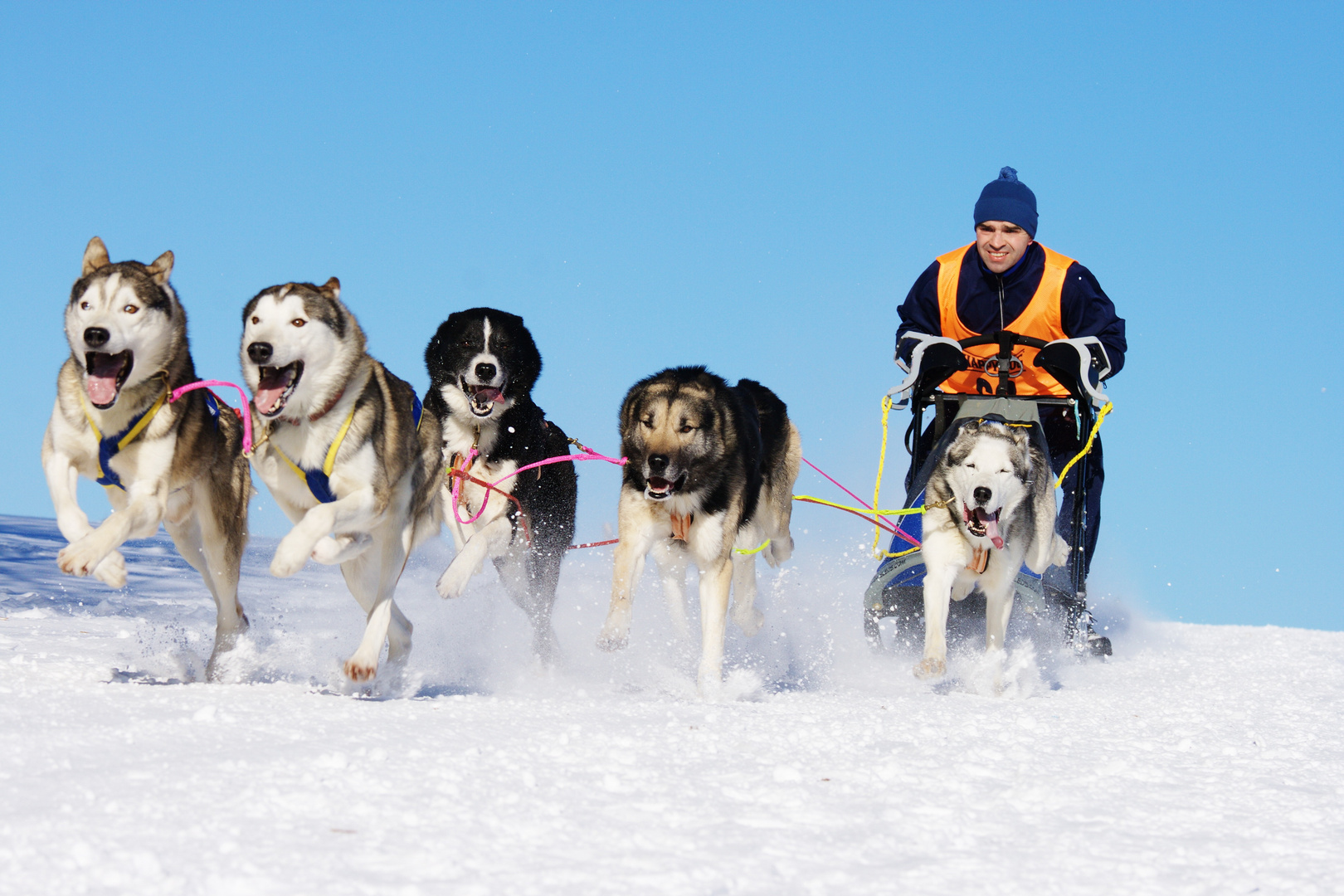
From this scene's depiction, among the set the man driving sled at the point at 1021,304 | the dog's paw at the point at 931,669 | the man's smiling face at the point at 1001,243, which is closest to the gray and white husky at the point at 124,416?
the dog's paw at the point at 931,669

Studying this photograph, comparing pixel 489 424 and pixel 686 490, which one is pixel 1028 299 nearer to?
pixel 686 490

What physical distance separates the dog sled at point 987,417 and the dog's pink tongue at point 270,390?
250cm

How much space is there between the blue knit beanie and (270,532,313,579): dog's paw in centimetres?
373

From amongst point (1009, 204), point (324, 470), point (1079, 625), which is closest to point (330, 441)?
point (324, 470)

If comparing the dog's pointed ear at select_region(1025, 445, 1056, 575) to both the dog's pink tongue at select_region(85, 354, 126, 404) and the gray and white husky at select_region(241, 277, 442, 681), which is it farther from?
the dog's pink tongue at select_region(85, 354, 126, 404)

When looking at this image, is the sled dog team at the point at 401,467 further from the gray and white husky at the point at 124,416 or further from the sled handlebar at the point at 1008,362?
the sled handlebar at the point at 1008,362

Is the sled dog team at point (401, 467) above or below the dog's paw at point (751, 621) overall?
above

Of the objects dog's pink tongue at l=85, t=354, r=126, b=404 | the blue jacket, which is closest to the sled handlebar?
the blue jacket

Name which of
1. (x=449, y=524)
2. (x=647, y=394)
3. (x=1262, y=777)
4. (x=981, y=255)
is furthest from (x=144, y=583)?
(x=1262, y=777)

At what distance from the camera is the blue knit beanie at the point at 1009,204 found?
5.75 meters

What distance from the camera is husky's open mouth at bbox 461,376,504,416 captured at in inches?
198

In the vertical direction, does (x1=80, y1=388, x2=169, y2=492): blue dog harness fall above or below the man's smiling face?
below

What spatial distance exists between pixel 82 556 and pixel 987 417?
11.3 feet

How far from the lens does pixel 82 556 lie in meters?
3.51
